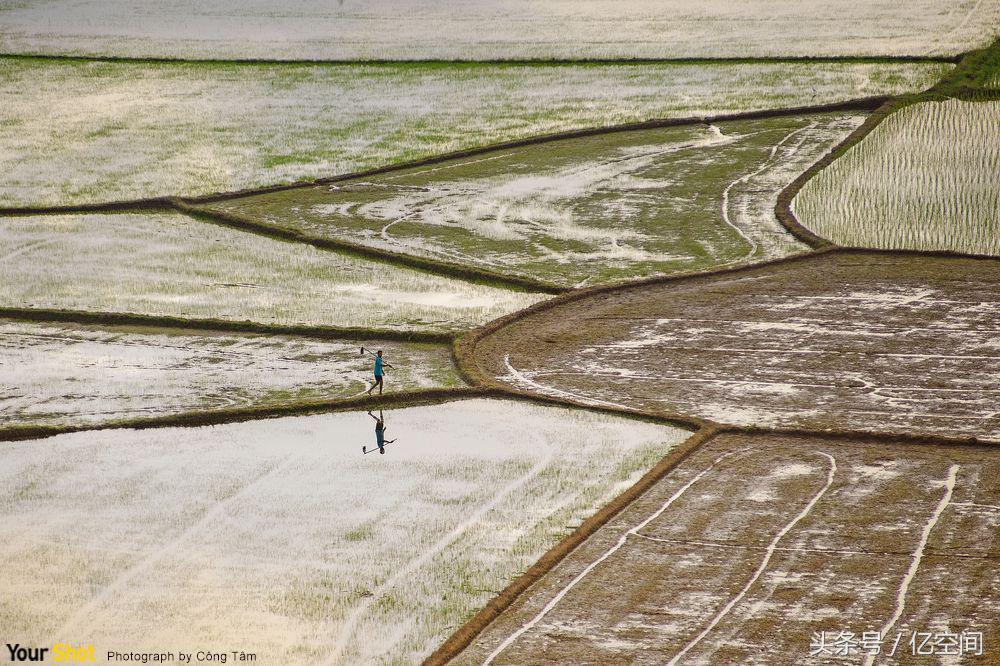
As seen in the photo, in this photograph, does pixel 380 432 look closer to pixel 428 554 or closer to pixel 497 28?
pixel 428 554

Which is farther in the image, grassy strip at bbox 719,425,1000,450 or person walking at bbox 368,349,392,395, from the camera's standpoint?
person walking at bbox 368,349,392,395

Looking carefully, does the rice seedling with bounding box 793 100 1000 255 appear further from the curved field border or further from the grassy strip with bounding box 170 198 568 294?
the curved field border

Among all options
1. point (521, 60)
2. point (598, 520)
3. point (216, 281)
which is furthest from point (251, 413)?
point (521, 60)

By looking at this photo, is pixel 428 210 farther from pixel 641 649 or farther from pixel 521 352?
pixel 641 649

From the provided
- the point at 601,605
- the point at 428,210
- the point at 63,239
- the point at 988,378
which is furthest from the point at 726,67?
the point at 601,605

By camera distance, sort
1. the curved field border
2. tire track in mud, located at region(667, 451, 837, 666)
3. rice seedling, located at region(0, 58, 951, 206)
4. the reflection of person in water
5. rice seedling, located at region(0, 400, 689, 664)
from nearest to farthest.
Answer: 1. tire track in mud, located at region(667, 451, 837, 666)
2. the curved field border
3. rice seedling, located at region(0, 400, 689, 664)
4. the reflection of person in water
5. rice seedling, located at region(0, 58, 951, 206)

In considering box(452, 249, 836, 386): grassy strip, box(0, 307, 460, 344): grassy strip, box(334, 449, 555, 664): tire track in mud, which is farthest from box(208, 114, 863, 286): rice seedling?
box(334, 449, 555, 664): tire track in mud
